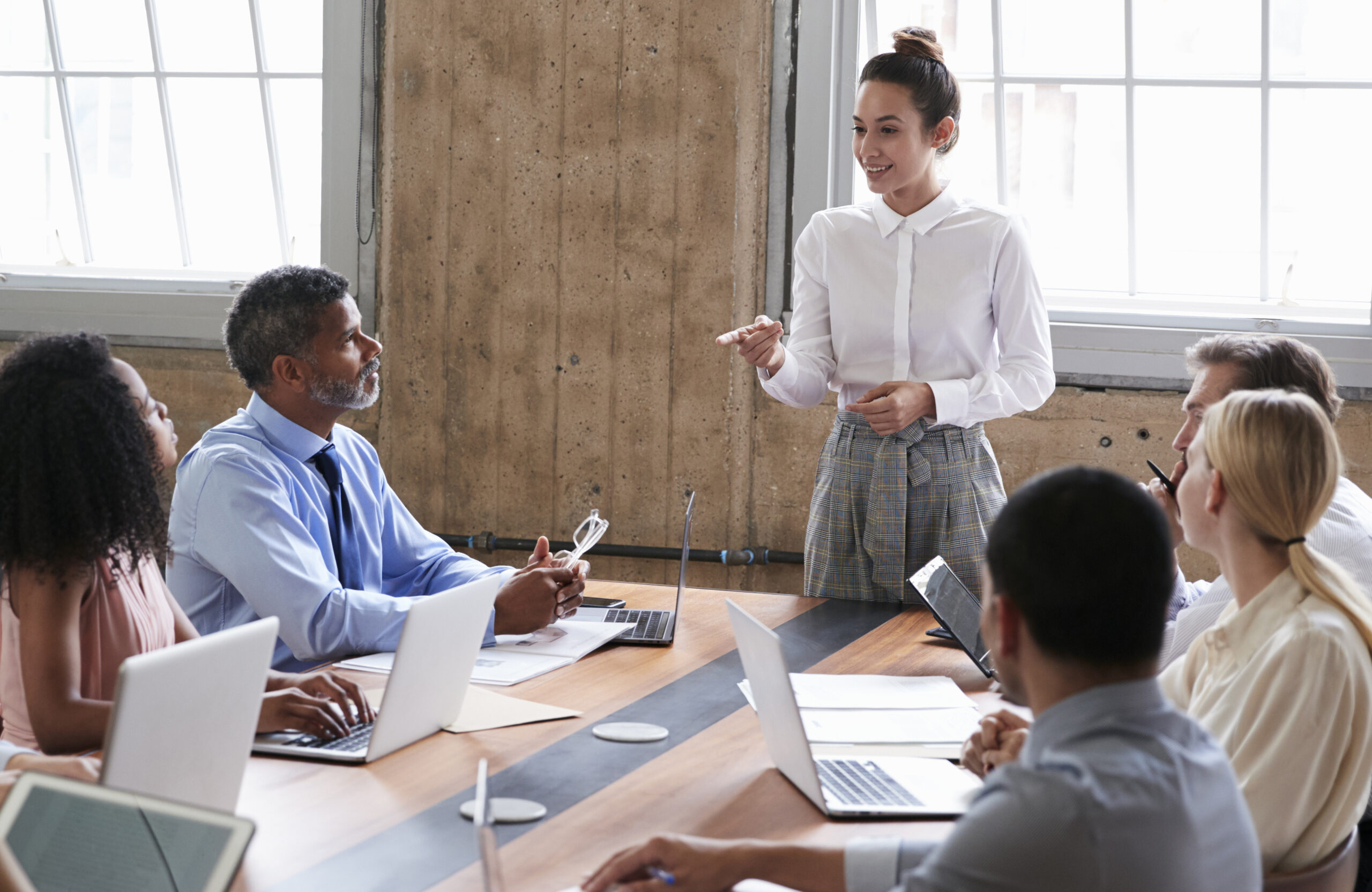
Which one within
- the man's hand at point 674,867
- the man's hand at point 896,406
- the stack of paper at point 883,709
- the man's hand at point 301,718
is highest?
the man's hand at point 896,406

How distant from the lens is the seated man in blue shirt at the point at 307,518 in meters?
2.08

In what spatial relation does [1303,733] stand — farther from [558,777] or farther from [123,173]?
[123,173]

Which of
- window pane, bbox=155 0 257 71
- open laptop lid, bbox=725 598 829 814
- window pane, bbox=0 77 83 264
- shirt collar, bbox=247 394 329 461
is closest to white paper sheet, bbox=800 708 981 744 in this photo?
open laptop lid, bbox=725 598 829 814

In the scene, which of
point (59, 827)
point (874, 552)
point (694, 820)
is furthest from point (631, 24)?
point (59, 827)

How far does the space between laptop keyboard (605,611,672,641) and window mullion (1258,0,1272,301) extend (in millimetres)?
2393

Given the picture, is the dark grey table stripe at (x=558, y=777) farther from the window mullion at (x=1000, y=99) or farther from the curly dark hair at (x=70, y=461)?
the window mullion at (x=1000, y=99)

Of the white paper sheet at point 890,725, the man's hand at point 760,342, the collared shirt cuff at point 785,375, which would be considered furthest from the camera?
the collared shirt cuff at point 785,375

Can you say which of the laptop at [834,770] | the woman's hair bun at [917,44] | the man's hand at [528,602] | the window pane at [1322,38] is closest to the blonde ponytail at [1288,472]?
the laptop at [834,770]

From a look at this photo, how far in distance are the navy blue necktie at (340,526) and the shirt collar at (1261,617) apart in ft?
5.16

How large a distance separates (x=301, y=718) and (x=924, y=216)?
1.77 metres

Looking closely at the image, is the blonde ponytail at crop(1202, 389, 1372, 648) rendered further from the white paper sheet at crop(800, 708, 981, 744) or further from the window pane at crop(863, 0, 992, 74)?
the window pane at crop(863, 0, 992, 74)

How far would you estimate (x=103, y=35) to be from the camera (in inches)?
179

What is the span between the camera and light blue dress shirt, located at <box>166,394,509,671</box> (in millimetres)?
2070

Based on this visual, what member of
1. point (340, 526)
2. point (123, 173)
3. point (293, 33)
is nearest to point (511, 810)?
point (340, 526)
